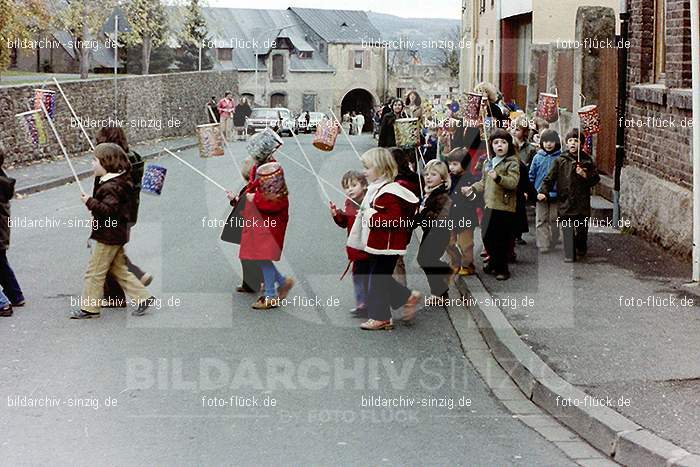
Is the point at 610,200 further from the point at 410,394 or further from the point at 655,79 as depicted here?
the point at 410,394

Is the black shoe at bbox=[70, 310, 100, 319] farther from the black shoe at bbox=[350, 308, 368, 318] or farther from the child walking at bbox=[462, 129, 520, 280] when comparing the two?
the child walking at bbox=[462, 129, 520, 280]

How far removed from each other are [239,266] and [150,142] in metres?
28.0

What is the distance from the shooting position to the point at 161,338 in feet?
31.2

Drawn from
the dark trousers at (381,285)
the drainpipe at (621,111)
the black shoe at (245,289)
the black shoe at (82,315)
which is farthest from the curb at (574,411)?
the drainpipe at (621,111)

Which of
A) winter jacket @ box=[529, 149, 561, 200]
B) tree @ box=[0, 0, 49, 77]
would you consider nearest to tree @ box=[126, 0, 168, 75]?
tree @ box=[0, 0, 49, 77]

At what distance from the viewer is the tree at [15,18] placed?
31.3m

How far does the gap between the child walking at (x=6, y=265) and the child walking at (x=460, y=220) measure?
4.08m

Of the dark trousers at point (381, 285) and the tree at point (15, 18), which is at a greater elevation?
the tree at point (15, 18)

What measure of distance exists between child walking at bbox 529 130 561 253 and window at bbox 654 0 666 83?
2.17 metres

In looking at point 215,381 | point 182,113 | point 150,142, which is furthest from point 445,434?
point 182,113

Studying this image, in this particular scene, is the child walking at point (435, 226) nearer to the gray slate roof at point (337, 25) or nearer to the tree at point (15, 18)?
the tree at point (15, 18)

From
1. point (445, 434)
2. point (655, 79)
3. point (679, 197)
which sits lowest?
point (445, 434)

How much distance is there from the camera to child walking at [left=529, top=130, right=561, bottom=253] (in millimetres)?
13305

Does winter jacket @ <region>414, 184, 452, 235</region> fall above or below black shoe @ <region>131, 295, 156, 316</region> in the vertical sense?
above
